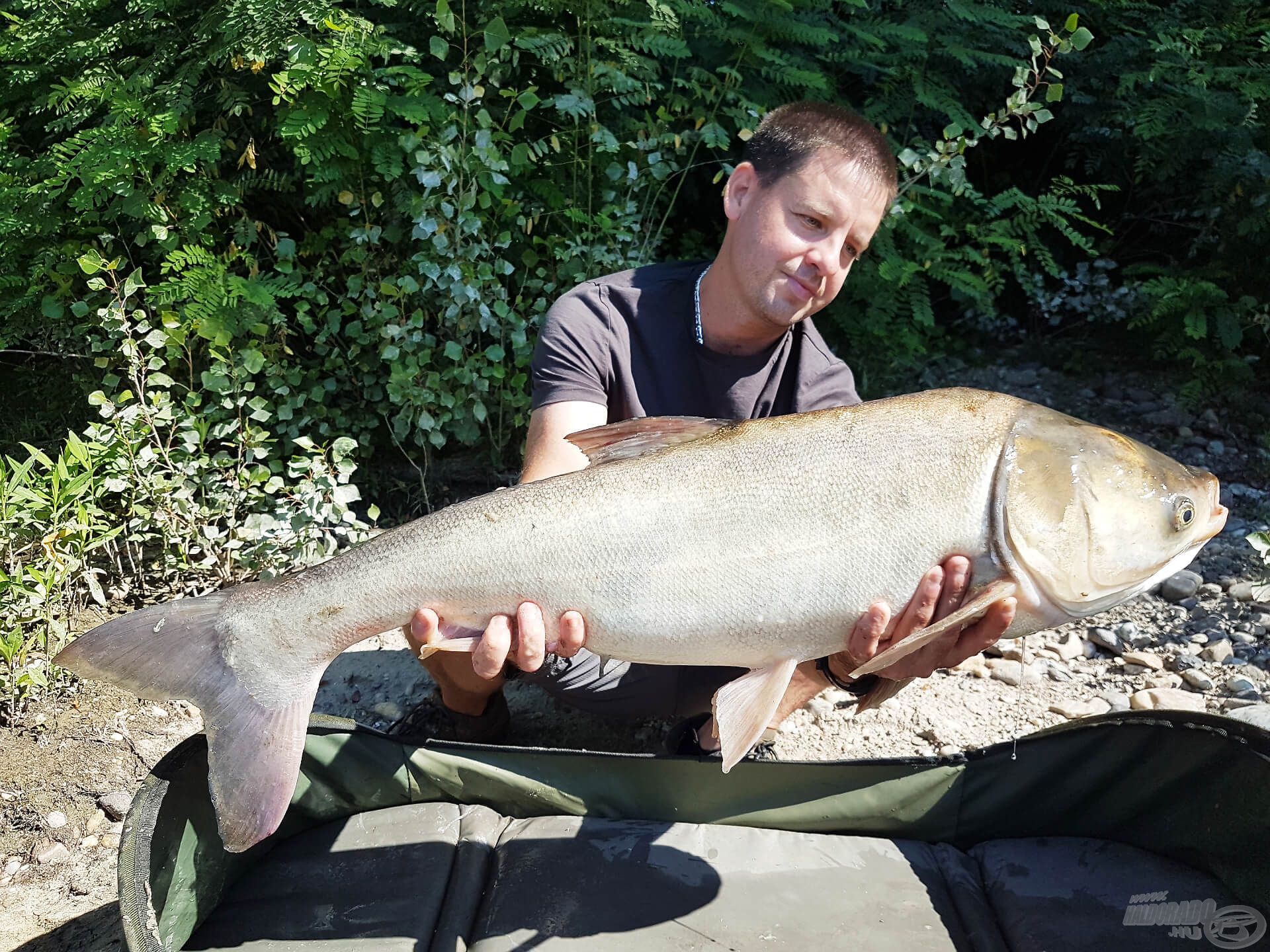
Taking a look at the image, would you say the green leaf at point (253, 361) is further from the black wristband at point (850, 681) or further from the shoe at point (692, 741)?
the black wristband at point (850, 681)

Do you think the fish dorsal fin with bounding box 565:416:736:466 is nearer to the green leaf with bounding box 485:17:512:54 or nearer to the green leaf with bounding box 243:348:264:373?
the green leaf with bounding box 243:348:264:373

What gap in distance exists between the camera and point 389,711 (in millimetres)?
3498

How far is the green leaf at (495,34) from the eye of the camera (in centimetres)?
375

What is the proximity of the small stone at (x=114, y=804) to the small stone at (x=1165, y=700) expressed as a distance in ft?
10.4

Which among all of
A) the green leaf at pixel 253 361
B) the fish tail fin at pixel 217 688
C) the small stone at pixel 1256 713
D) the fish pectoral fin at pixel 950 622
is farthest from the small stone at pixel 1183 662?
the green leaf at pixel 253 361

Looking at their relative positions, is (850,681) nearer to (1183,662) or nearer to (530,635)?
(530,635)

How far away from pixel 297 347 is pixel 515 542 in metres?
3.04

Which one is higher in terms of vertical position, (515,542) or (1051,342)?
(515,542)

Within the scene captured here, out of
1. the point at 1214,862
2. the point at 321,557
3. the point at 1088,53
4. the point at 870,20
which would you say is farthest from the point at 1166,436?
the point at 321,557

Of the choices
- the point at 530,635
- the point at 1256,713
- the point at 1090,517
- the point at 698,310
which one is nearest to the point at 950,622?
the point at 1090,517

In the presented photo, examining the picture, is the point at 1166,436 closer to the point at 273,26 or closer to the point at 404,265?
the point at 404,265

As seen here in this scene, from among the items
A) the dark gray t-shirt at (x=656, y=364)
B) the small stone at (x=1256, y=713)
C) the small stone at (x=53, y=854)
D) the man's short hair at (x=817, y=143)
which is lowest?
the small stone at (x=53, y=854)

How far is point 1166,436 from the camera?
530 cm

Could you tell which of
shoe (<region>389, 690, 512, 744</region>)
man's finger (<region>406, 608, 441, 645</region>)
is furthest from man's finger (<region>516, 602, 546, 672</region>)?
shoe (<region>389, 690, 512, 744</region>)
